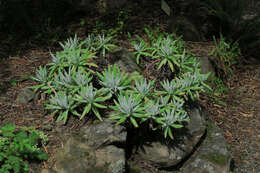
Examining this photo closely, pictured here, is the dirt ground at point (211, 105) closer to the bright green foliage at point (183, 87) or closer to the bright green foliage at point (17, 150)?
the bright green foliage at point (17, 150)

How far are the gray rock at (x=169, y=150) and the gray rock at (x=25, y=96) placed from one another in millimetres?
1551

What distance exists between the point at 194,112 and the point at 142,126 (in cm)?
81

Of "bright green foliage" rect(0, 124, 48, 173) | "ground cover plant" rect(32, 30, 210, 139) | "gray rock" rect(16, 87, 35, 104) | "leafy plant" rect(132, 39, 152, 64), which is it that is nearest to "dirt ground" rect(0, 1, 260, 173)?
"gray rock" rect(16, 87, 35, 104)

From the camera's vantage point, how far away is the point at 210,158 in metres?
3.02

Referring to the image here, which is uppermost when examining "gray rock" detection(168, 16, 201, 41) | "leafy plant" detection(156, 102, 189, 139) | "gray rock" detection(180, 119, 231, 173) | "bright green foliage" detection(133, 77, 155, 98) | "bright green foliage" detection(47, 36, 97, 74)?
"gray rock" detection(168, 16, 201, 41)

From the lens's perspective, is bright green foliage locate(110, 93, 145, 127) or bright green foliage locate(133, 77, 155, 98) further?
bright green foliage locate(133, 77, 155, 98)

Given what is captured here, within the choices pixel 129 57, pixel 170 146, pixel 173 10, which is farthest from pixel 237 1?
pixel 170 146

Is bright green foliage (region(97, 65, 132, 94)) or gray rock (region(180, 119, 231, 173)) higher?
bright green foliage (region(97, 65, 132, 94))

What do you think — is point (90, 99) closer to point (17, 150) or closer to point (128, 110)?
point (128, 110)

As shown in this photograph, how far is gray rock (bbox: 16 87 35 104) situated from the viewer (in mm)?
3232

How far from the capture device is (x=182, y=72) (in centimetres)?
352

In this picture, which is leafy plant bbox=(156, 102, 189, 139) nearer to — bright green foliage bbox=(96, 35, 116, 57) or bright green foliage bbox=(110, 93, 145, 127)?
bright green foliage bbox=(110, 93, 145, 127)

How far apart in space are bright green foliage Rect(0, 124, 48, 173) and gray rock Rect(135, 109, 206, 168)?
1.12 meters

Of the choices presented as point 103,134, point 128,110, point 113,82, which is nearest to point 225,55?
point 113,82
